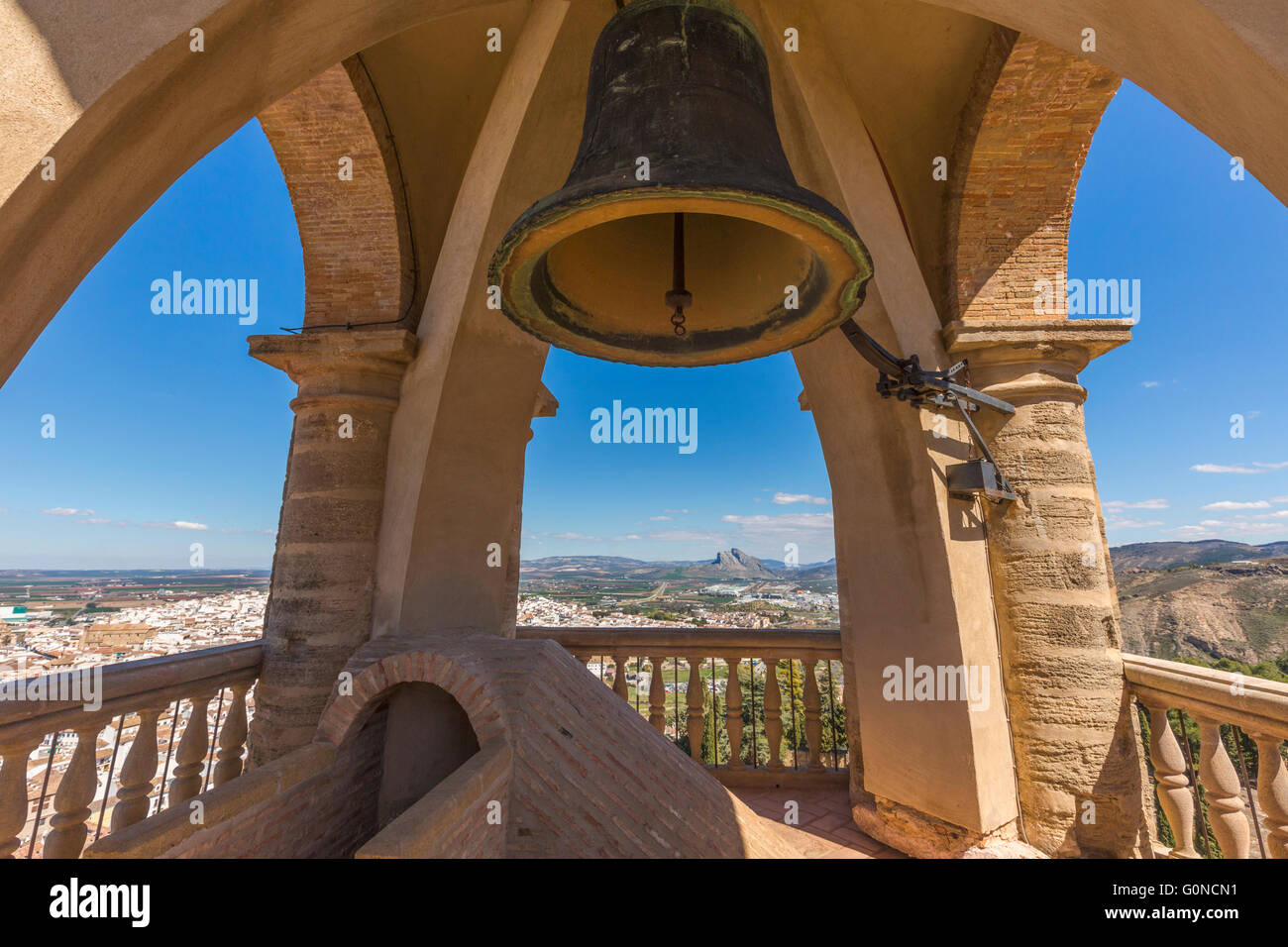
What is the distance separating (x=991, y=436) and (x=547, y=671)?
2.87 meters

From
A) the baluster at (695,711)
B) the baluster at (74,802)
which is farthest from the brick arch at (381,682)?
the baluster at (695,711)

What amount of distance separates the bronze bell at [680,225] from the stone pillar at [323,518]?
2.04m

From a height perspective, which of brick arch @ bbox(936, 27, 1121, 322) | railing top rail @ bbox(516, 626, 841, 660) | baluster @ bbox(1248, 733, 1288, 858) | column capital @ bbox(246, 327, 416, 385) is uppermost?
brick arch @ bbox(936, 27, 1121, 322)

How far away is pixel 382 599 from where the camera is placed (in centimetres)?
333

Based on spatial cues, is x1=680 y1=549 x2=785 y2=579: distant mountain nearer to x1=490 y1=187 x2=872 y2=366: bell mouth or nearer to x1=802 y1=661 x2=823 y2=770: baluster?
x1=802 y1=661 x2=823 y2=770: baluster

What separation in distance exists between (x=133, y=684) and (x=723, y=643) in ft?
10.8

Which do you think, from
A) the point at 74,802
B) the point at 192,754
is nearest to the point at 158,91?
the point at 74,802

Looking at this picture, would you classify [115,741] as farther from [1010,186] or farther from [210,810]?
[1010,186]

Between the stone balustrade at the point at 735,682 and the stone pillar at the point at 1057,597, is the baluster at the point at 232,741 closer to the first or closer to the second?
the stone balustrade at the point at 735,682

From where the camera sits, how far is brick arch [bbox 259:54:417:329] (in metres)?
3.46

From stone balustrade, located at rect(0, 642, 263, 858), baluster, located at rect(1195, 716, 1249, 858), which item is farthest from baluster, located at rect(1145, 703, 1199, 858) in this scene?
stone balustrade, located at rect(0, 642, 263, 858)

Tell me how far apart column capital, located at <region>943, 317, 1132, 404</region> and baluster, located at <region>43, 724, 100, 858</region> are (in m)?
4.56

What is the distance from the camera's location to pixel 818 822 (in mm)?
3645
